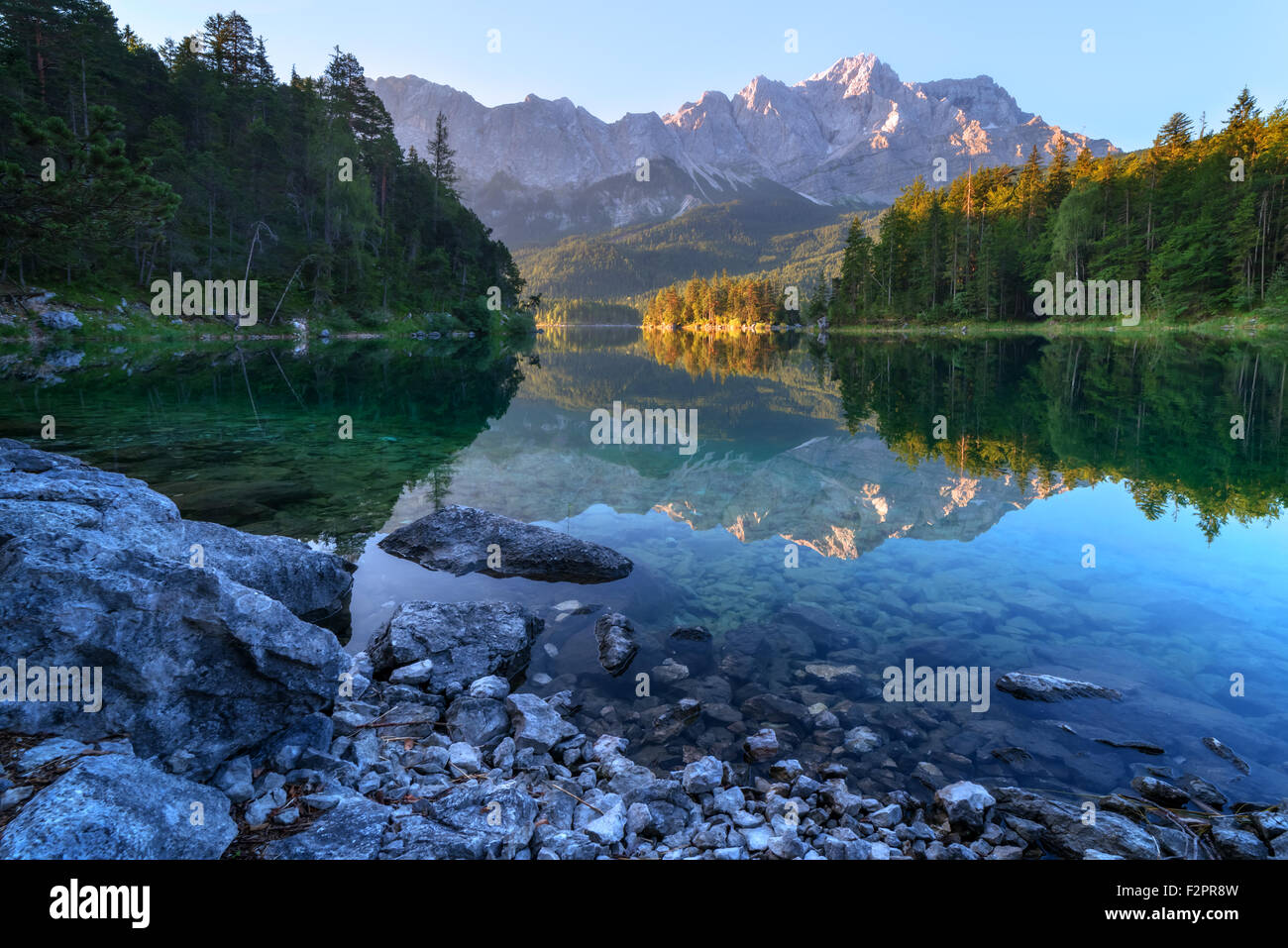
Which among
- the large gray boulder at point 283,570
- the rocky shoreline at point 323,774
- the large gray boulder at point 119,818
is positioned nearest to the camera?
the large gray boulder at point 119,818

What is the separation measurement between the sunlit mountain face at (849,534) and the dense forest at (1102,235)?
6099 centimetres

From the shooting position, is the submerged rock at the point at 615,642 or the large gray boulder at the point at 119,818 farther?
the submerged rock at the point at 615,642

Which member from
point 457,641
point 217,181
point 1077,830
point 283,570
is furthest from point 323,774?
point 217,181

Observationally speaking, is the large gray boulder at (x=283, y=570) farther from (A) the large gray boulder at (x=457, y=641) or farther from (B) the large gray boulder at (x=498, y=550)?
(B) the large gray boulder at (x=498, y=550)

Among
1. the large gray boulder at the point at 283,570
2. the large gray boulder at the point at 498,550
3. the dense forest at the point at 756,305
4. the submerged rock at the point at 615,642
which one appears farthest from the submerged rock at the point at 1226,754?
the dense forest at the point at 756,305

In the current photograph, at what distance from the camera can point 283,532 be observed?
12820 millimetres

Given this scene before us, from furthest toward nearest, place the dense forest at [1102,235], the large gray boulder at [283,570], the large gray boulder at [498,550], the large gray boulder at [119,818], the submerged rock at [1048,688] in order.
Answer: the dense forest at [1102,235]
the large gray boulder at [498,550]
the large gray boulder at [283,570]
the submerged rock at [1048,688]
the large gray boulder at [119,818]

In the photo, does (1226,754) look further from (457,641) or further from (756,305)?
(756,305)

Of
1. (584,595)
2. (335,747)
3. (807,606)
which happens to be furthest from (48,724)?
(807,606)

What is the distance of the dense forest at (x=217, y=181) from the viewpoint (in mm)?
32250

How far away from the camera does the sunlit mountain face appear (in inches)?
298

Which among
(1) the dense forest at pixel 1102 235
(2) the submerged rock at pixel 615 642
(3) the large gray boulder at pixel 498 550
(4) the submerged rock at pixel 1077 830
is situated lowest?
(4) the submerged rock at pixel 1077 830

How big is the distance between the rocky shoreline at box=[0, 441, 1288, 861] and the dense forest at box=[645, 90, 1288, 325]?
298ft
